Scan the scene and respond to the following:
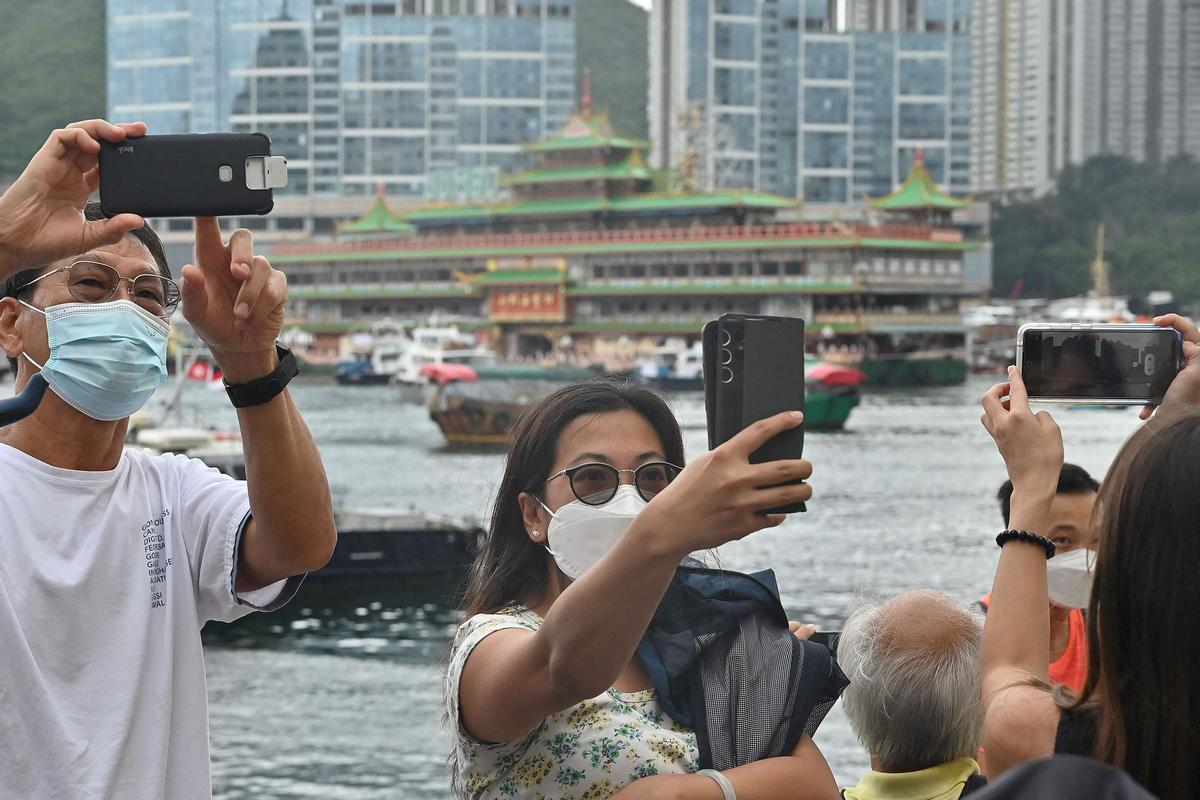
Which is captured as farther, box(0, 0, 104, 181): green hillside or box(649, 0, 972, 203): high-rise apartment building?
box(649, 0, 972, 203): high-rise apartment building

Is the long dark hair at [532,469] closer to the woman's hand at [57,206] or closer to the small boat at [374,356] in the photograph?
the woman's hand at [57,206]

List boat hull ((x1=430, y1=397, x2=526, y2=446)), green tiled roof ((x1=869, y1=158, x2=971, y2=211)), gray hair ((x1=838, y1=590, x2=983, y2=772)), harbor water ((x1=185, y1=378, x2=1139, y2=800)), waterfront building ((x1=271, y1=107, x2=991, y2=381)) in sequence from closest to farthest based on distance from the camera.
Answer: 1. gray hair ((x1=838, y1=590, x2=983, y2=772))
2. harbor water ((x1=185, y1=378, x2=1139, y2=800))
3. boat hull ((x1=430, y1=397, x2=526, y2=446))
4. waterfront building ((x1=271, y1=107, x2=991, y2=381))
5. green tiled roof ((x1=869, y1=158, x2=971, y2=211))

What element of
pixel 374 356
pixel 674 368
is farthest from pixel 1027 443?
pixel 374 356

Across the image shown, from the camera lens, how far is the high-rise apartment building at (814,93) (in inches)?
2491

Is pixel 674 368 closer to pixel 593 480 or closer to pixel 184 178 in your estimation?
pixel 593 480

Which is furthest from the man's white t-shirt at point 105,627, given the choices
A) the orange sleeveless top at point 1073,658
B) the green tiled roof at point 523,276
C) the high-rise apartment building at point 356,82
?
the high-rise apartment building at point 356,82

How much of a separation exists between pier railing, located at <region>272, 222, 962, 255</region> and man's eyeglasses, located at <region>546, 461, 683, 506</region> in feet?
136

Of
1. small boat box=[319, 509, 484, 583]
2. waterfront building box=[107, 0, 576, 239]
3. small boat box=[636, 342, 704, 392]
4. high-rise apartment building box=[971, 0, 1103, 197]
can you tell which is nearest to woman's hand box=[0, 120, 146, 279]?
small boat box=[319, 509, 484, 583]

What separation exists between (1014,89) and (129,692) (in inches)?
3051

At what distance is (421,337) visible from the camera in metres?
43.7

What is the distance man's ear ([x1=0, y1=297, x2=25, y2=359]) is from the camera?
1675mm

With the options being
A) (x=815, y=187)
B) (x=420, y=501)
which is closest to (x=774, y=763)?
(x=420, y=501)

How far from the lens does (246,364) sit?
155cm

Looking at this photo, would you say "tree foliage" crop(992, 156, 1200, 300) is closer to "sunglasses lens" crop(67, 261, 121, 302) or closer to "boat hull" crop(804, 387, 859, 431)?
"boat hull" crop(804, 387, 859, 431)
